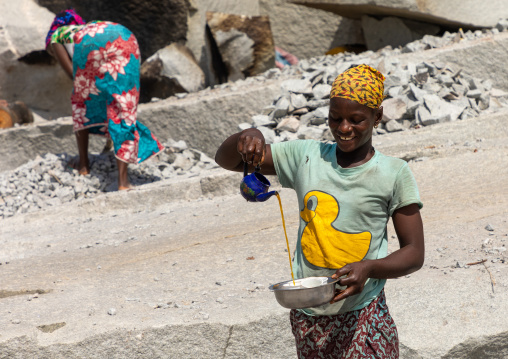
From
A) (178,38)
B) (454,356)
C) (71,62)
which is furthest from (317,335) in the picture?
(178,38)

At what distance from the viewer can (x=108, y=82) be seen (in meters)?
4.94

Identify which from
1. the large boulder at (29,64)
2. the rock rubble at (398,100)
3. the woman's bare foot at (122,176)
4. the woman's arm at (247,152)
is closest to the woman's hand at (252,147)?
the woman's arm at (247,152)

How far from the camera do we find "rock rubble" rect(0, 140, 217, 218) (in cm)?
511

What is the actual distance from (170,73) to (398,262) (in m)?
6.15

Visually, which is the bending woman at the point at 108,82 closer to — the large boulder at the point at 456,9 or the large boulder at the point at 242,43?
the large boulder at the point at 242,43

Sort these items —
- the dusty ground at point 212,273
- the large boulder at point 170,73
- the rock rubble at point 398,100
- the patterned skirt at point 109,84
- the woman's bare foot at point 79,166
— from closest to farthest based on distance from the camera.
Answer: the dusty ground at point 212,273 → the patterned skirt at point 109,84 → the rock rubble at point 398,100 → the woman's bare foot at point 79,166 → the large boulder at point 170,73

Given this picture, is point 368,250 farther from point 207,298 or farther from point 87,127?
point 87,127

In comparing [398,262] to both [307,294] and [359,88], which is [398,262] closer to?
[307,294]

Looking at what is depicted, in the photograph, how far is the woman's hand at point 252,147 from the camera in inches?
64.2

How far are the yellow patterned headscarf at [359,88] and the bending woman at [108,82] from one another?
3.52 metres

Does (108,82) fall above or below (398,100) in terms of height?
above

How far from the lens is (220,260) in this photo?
311cm

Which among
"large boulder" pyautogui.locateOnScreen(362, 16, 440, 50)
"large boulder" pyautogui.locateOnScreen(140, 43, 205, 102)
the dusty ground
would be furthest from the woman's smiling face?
"large boulder" pyautogui.locateOnScreen(362, 16, 440, 50)

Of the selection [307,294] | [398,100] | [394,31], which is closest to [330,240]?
[307,294]
